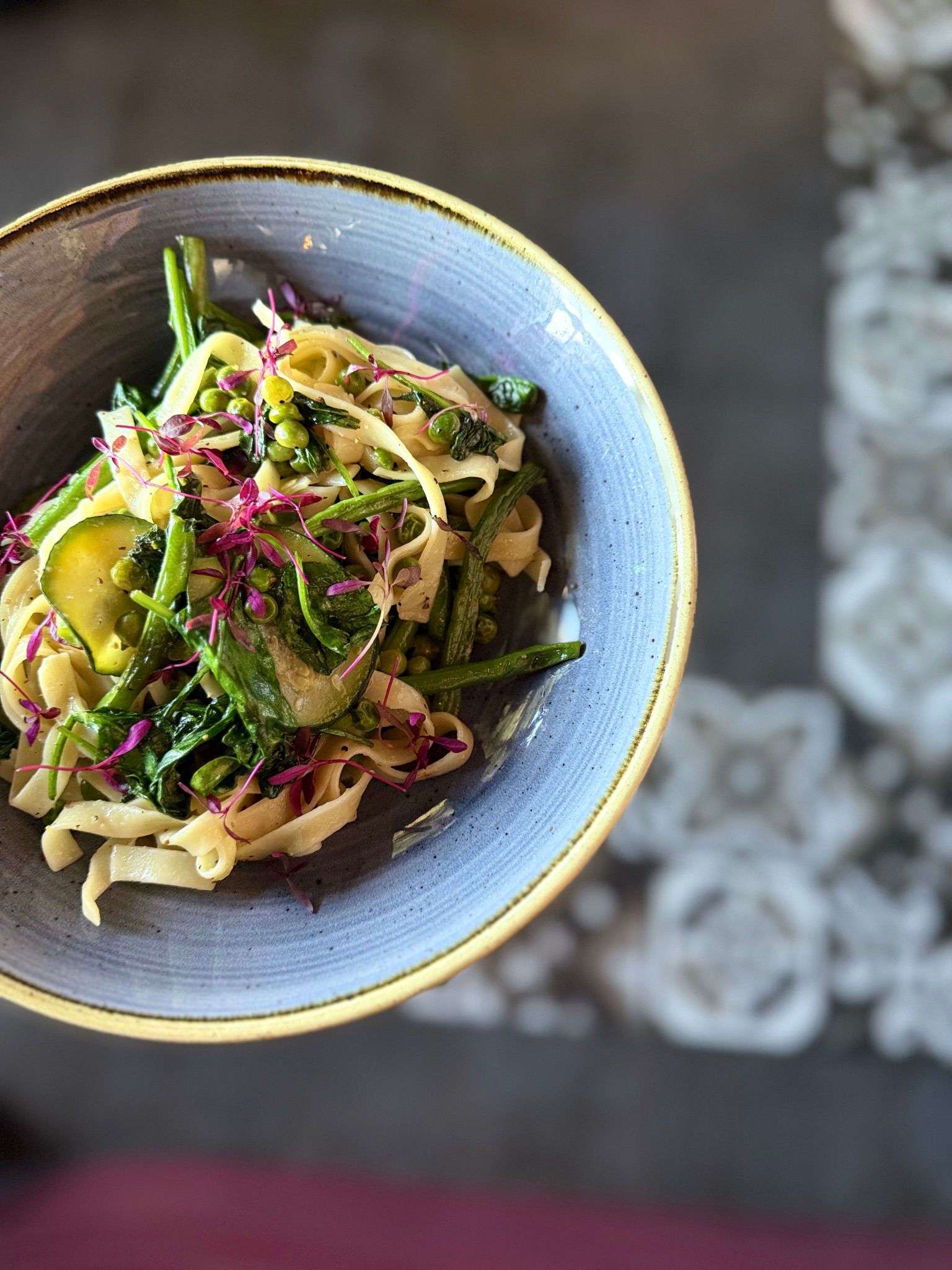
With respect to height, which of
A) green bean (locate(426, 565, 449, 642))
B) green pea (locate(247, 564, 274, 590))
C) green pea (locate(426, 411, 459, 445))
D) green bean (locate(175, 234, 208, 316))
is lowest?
green pea (locate(247, 564, 274, 590))

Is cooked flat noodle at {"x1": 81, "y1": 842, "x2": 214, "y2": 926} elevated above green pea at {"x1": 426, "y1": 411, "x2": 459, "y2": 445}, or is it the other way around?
green pea at {"x1": 426, "y1": 411, "x2": 459, "y2": 445}

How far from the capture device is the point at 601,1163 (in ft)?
7.27

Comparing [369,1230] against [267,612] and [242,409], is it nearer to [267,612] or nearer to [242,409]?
[267,612]

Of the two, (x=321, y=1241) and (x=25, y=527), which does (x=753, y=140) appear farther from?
(x=321, y=1241)

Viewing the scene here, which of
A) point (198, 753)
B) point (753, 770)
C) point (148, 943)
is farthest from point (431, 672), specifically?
point (753, 770)

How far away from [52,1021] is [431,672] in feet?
4.75

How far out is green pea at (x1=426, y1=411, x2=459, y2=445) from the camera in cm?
135

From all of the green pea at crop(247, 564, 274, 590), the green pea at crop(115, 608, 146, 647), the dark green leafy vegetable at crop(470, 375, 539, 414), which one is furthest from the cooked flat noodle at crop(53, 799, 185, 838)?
the dark green leafy vegetable at crop(470, 375, 539, 414)

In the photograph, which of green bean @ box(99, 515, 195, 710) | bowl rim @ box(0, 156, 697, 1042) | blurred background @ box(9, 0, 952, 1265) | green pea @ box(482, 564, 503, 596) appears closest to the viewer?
bowl rim @ box(0, 156, 697, 1042)

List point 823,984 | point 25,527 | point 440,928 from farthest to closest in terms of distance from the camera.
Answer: point 823,984 < point 25,527 < point 440,928

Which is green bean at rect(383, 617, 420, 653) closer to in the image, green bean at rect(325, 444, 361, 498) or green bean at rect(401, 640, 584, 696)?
green bean at rect(401, 640, 584, 696)

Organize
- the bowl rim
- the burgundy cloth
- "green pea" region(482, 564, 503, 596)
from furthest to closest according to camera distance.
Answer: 1. the burgundy cloth
2. "green pea" region(482, 564, 503, 596)
3. the bowl rim

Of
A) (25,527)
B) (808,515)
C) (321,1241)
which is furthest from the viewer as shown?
(808,515)

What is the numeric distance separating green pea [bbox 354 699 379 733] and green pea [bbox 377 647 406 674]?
0.05 meters
